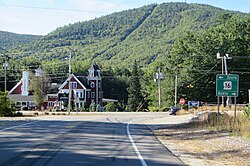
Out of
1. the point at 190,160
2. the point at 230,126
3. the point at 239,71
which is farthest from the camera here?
the point at 239,71

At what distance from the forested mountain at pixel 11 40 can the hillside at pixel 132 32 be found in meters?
11.9

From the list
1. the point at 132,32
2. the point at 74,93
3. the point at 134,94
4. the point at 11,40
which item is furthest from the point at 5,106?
the point at 132,32

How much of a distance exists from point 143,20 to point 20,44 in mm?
80612

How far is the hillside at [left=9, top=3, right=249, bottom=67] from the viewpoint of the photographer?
140 meters

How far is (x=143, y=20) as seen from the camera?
173m

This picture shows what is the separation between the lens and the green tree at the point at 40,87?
290ft

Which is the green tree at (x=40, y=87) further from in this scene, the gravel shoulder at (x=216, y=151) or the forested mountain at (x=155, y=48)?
the gravel shoulder at (x=216, y=151)

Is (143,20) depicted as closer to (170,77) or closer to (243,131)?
(170,77)

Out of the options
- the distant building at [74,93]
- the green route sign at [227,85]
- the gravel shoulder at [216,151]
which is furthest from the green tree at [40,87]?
the gravel shoulder at [216,151]

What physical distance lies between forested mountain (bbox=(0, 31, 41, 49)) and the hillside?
470 inches

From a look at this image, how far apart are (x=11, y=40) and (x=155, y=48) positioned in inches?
2319

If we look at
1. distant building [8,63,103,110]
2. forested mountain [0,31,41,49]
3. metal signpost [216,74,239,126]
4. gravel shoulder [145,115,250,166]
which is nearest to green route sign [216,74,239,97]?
metal signpost [216,74,239,126]

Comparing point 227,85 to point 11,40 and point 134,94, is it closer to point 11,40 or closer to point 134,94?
point 134,94

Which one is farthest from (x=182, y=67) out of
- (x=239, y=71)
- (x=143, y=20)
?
(x=143, y=20)
